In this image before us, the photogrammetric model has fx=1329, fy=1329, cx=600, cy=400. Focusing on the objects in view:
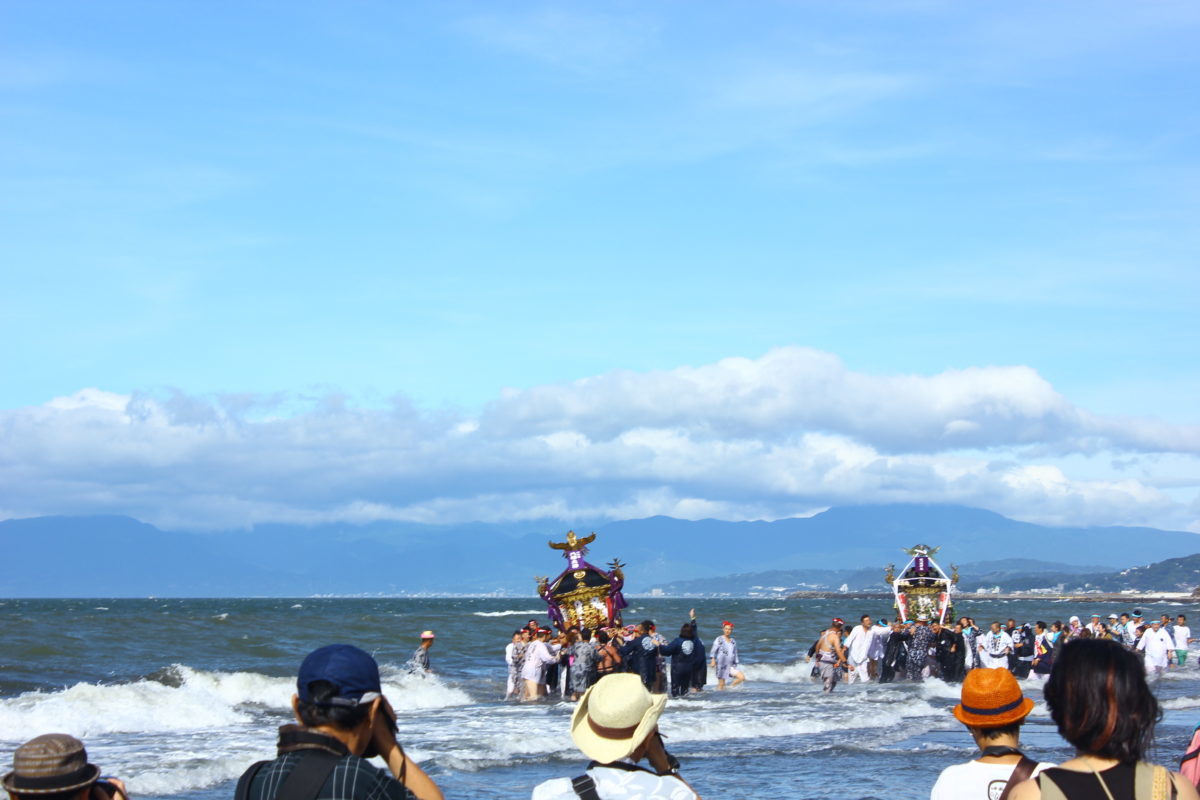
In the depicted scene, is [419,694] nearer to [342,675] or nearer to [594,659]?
[594,659]

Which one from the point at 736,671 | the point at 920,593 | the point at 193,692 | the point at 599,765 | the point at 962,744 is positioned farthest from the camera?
the point at 920,593

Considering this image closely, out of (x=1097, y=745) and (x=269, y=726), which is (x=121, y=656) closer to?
(x=269, y=726)

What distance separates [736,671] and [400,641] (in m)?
21.4

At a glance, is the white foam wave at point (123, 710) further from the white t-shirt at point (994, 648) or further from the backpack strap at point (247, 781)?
the backpack strap at point (247, 781)

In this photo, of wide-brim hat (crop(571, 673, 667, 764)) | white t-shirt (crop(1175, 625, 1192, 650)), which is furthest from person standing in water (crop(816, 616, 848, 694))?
wide-brim hat (crop(571, 673, 667, 764))

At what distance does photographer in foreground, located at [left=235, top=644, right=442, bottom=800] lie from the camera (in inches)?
141

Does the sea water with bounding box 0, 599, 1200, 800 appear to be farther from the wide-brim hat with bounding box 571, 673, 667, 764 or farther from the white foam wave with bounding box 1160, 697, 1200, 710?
the wide-brim hat with bounding box 571, 673, 667, 764

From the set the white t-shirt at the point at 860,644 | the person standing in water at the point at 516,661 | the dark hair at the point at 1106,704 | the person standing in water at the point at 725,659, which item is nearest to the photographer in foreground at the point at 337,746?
the dark hair at the point at 1106,704

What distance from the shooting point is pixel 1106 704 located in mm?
3615

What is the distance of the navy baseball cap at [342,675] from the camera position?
3725mm

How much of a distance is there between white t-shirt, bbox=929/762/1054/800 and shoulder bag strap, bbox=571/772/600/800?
3.62 feet

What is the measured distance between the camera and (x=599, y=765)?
4.34 metres

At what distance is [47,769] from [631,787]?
5.90 feet

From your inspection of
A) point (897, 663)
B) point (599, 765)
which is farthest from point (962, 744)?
point (599, 765)
